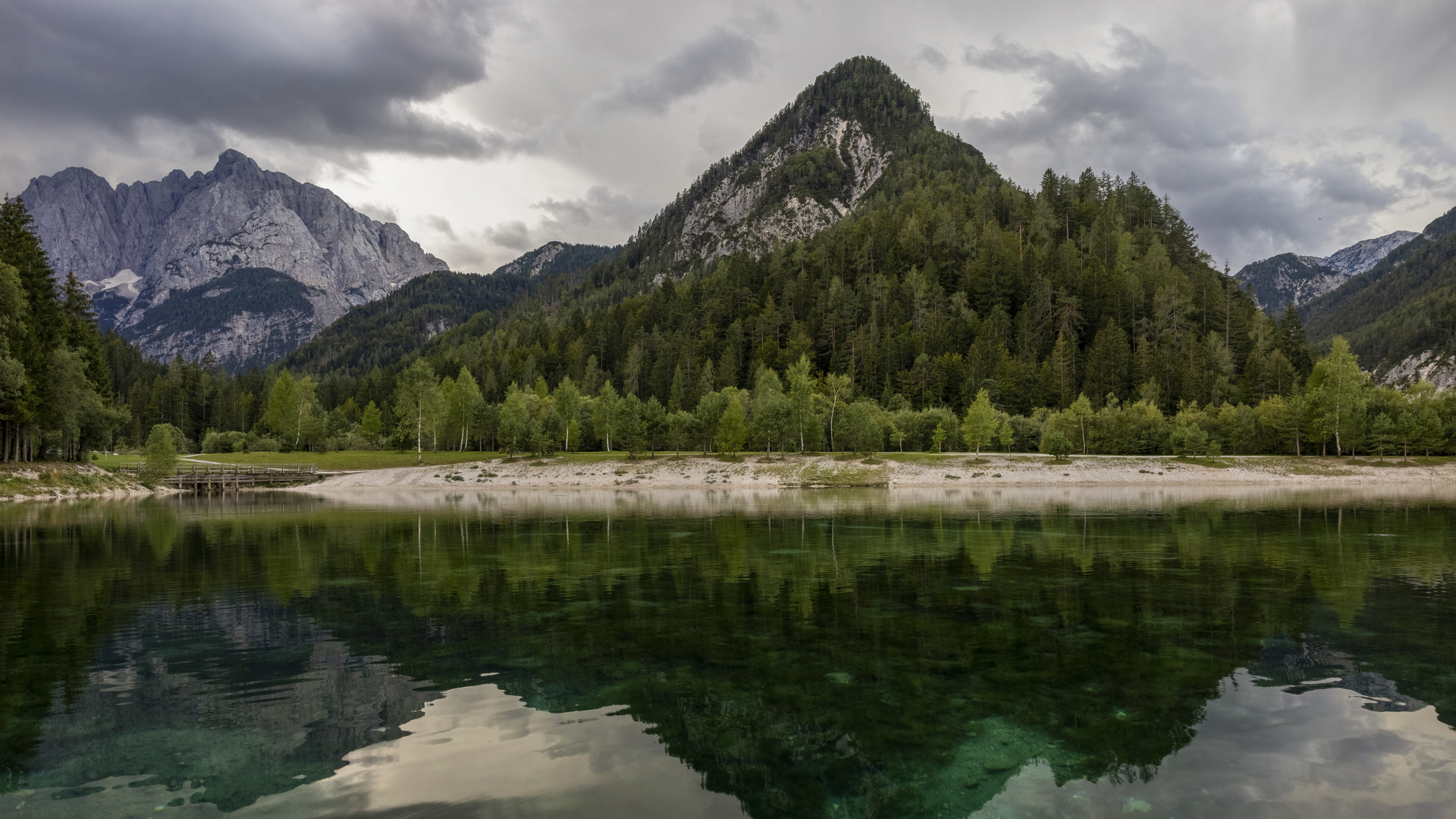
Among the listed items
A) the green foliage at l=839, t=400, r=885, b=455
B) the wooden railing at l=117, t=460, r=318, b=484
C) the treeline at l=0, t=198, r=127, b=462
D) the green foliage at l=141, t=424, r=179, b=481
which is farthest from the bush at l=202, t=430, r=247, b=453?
the green foliage at l=839, t=400, r=885, b=455

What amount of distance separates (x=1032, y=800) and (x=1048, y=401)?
436ft

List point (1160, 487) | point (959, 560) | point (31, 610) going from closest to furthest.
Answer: point (31, 610) < point (959, 560) < point (1160, 487)

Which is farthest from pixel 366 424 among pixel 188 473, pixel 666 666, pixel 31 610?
pixel 666 666

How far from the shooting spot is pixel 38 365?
216ft

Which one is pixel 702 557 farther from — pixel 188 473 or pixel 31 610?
pixel 188 473

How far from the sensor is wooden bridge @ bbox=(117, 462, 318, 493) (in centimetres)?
8675

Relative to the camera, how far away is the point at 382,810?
905 cm

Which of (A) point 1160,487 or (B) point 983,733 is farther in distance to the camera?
(A) point 1160,487

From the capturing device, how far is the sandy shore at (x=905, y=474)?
279 ft

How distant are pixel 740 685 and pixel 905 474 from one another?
81214mm

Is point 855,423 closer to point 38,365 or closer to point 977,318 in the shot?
point 977,318

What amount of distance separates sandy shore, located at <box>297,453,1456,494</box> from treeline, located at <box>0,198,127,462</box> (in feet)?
77.5

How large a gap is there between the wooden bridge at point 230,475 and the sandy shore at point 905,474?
15.8ft

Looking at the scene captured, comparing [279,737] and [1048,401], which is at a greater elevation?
[1048,401]
